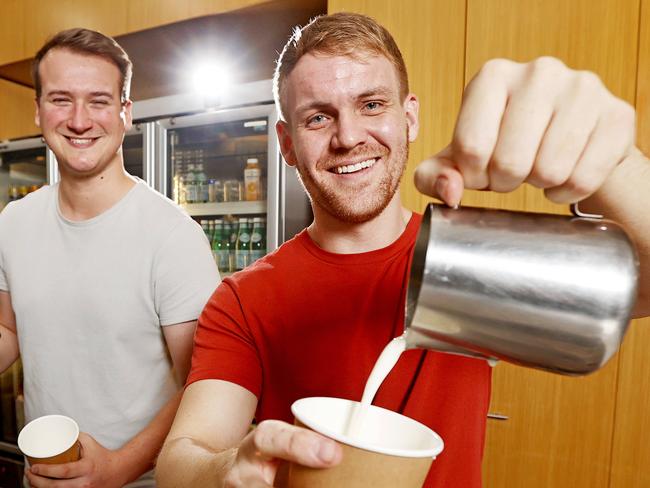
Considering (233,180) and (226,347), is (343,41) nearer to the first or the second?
(226,347)

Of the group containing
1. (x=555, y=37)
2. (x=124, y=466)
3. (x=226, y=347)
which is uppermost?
(x=555, y=37)

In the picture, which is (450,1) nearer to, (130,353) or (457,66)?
(457,66)

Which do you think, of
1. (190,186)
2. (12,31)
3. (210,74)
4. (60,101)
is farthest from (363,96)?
(12,31)

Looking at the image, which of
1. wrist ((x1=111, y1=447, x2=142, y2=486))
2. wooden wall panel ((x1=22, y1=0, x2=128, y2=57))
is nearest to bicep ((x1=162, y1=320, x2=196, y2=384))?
wrist ((x1=111, y1=447, x2=142, y2=486))

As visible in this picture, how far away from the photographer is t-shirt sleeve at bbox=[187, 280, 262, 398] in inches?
38.9

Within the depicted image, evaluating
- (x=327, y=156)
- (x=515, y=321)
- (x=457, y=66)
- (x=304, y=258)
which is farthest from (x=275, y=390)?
(x=457, y=66)

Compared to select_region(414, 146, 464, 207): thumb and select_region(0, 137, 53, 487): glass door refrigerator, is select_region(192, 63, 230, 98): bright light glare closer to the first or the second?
select_region(0, 137, 53, 487): glass door refrigerator

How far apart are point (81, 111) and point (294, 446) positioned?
131 cm

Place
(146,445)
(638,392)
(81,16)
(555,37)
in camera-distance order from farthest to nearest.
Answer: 1. (81,16)
2. (555,37)
3. (638,392)
4. (146,445)

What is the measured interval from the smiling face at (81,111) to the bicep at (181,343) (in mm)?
505

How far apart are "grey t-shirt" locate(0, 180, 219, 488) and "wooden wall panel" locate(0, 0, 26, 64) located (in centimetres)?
190

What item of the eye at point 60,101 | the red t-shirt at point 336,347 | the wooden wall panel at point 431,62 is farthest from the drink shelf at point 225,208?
the red t-shirt at point 336,347

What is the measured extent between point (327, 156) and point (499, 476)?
1.23 meters

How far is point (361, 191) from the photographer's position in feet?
3.51
